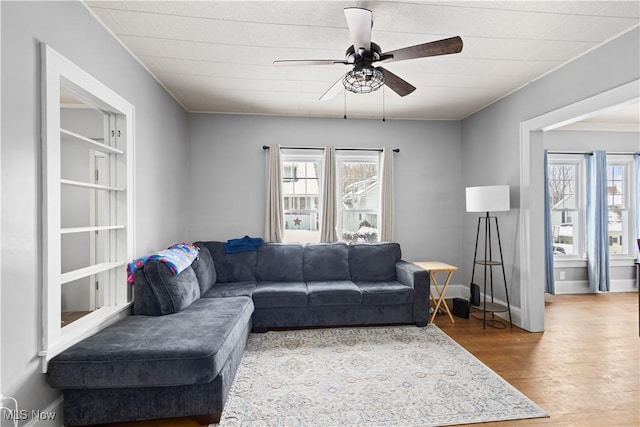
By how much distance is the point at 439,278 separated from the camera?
5.01 m

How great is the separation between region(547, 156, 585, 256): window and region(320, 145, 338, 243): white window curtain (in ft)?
12.5

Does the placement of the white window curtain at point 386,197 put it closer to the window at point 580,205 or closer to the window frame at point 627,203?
the window at point 580,205

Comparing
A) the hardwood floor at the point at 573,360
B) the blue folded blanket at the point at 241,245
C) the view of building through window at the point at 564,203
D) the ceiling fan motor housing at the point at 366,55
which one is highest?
the ceiling fan motor housing at the point at 366,55

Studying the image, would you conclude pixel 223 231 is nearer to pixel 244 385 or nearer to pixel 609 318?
pixel 244 385

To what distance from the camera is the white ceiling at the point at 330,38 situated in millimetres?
2236

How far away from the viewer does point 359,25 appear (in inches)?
77.3

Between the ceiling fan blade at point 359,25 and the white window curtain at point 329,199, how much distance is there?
8.14 feet

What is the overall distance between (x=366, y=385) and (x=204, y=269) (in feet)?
7.00

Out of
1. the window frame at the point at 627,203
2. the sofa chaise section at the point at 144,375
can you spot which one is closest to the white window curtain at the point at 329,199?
the sofa chaise section at the point at 144,375

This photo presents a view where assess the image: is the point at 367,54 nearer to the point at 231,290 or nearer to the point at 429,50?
the point at 429,50

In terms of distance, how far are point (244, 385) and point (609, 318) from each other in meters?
4.51

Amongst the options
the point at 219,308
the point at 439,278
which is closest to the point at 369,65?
the point at 219,308

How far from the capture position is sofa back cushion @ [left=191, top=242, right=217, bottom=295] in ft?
11.4

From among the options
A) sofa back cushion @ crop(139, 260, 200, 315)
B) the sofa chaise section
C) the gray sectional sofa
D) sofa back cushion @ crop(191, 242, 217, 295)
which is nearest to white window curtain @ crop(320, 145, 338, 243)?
the gray sectional sofa
